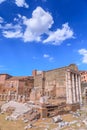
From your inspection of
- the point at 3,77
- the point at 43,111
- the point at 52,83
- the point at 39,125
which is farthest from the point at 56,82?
the point at 3,77

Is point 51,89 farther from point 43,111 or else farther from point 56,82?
point 43,111

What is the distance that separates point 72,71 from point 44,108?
1144 centimetres

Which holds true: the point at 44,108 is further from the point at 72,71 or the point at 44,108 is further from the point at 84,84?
the point at 84,84

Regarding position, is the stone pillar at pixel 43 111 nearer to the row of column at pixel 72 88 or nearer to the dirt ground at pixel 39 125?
the dirt ground at pixel 39 125

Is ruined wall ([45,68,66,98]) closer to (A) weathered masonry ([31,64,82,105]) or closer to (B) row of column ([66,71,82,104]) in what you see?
(A) weathered masonry ([31,64,82,105])

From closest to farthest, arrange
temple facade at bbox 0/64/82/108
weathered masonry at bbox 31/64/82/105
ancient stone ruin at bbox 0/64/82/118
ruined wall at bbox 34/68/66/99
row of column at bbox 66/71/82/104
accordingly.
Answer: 1. ancient stone ruin at bbox 0/64/82/118
2. row of column at bbox 66/71/82/104
3. weathered masonry at bbox 31/64/82/105
4. temple facade at bbox 0/64/82/108
5. ruined wall at bbox 34/68/66/99

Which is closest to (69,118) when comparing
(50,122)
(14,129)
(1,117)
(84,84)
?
(50,122)

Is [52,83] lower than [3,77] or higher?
lower

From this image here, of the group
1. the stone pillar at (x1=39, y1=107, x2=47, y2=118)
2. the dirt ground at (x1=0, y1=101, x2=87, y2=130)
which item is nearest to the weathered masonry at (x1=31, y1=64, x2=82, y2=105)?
the stone pillar at (x1=39, y1=107, x2=47, y2=118)

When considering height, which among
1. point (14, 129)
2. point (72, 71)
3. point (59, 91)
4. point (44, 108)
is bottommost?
point (14, 129)

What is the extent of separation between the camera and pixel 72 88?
3241 centimetres

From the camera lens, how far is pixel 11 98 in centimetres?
3956

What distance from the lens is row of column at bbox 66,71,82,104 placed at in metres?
31.3

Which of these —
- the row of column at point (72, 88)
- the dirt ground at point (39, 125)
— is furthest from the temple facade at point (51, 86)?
the dirt ground at point (39, 125)
